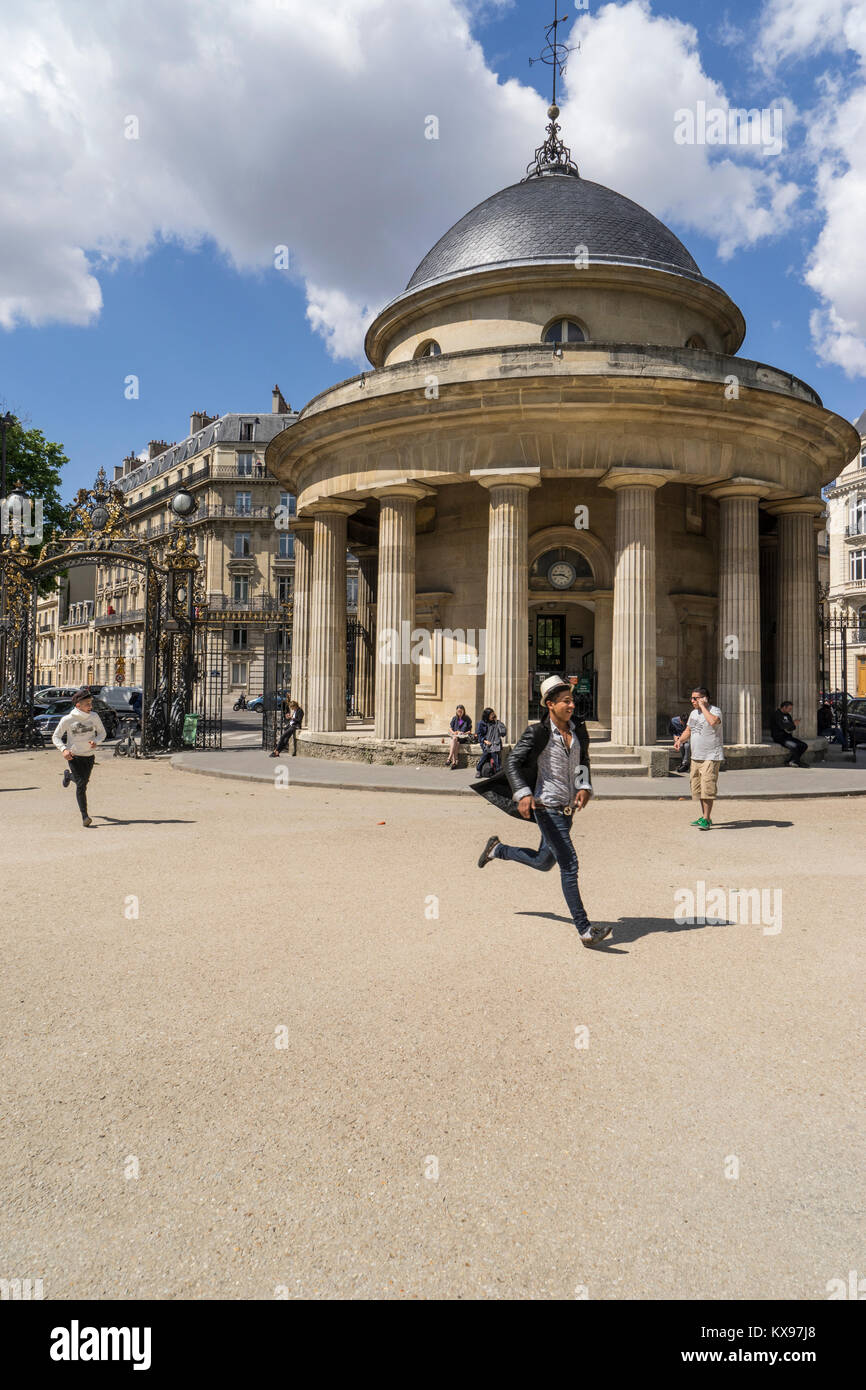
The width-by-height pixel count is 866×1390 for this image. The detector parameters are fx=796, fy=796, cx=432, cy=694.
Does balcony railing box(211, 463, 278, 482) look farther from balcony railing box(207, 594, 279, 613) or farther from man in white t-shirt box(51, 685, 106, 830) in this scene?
man in white t-shirt box(51, 685, 106, 830)

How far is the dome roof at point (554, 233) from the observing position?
21031 mm

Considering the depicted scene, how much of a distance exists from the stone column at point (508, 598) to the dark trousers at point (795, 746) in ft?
20.6

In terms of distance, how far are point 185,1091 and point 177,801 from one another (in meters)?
10.1

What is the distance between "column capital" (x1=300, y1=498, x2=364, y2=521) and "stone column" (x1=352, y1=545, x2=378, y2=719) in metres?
6.39

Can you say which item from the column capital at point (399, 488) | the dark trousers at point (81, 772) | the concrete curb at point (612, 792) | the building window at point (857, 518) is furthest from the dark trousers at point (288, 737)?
the building window at point (857, 518)

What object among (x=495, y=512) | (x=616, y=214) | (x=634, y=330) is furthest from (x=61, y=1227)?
(x=616, y=214)

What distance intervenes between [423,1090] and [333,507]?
18.3 m

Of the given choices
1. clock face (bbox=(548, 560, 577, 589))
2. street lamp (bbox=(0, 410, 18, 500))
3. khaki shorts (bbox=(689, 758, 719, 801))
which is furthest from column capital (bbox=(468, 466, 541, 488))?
street lamp (bbox=(0, 410, 18, 500))

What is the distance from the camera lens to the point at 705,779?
1077 cm

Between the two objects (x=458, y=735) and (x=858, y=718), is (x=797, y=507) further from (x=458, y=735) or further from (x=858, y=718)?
(x=458, y=735)

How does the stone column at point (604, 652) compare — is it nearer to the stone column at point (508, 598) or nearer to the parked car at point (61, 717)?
the stone column at point (508, 598)

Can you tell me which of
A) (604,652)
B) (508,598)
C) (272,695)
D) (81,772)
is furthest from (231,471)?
(81,772)

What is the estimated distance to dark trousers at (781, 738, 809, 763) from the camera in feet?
60.0

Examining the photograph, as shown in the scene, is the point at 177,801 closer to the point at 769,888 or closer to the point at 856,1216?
the point at 769,888
